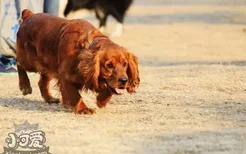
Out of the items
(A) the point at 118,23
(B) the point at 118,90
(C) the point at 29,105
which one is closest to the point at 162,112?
(B) the point at 118,90

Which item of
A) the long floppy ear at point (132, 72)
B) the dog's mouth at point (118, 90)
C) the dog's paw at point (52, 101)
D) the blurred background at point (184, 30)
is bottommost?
the blurred background at point (184, 30)

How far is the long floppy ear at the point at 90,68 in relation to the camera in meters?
7.26

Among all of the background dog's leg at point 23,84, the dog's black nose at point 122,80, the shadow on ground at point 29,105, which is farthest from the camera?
the background dog's leg at point 23,84

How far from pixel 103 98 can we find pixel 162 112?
51cm

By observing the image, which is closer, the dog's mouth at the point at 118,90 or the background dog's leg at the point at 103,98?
the dog's mouth at the point at 118,90

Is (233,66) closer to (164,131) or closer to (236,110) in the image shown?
(236,110)

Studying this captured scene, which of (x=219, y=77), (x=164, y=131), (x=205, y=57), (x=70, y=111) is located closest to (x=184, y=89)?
(x=219, y=77)

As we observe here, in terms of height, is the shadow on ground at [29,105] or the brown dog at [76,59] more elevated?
the brown dog at [76,59]

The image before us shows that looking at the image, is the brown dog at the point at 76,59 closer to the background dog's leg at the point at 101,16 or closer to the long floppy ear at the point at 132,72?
the long floppy ear at the point at 132,72

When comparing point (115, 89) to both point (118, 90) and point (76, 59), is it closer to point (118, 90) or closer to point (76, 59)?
point (118, 90)

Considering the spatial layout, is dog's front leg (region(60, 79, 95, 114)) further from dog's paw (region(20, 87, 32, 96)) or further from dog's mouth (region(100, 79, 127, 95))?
dog's paw (region(20, 87, 32, 96))

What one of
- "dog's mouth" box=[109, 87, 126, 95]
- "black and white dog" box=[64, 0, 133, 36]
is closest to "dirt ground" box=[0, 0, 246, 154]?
"dog's mouth" box=[109, 87, 126, 95]

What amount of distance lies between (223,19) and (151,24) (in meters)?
1.71

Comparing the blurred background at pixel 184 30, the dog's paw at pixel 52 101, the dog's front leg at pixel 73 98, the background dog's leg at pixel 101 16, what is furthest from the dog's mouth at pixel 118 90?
the background dog's leg at pixel 101 16
